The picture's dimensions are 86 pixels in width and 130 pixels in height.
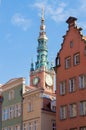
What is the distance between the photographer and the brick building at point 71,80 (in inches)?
2409

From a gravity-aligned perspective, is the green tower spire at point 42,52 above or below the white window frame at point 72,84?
above

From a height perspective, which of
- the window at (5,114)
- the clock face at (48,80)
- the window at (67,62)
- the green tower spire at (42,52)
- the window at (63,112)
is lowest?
the window at (63,112)

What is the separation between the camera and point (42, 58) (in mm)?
171500

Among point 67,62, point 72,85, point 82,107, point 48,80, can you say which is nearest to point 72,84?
point 72,85

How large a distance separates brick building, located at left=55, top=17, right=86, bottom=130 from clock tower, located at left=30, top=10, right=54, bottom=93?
310 ft

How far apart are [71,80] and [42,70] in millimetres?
104025

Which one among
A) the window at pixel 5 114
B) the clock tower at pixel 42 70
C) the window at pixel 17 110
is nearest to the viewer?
the window at pixel 17 110

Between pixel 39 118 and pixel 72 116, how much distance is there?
839 cm

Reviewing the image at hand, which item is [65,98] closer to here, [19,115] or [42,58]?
[19,115]

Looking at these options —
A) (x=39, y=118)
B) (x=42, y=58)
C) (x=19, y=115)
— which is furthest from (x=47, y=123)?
(x=42, y=58)

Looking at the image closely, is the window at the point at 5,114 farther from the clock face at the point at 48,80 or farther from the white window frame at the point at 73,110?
the clock face at the point at 48,80

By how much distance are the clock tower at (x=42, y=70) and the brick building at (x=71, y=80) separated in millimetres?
94549

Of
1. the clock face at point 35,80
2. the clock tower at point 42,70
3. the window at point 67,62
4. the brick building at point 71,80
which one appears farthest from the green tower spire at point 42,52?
the window at point 67,62

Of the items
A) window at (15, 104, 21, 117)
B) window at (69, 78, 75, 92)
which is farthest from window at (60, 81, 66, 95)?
window at (15, 104, 21, 117)
